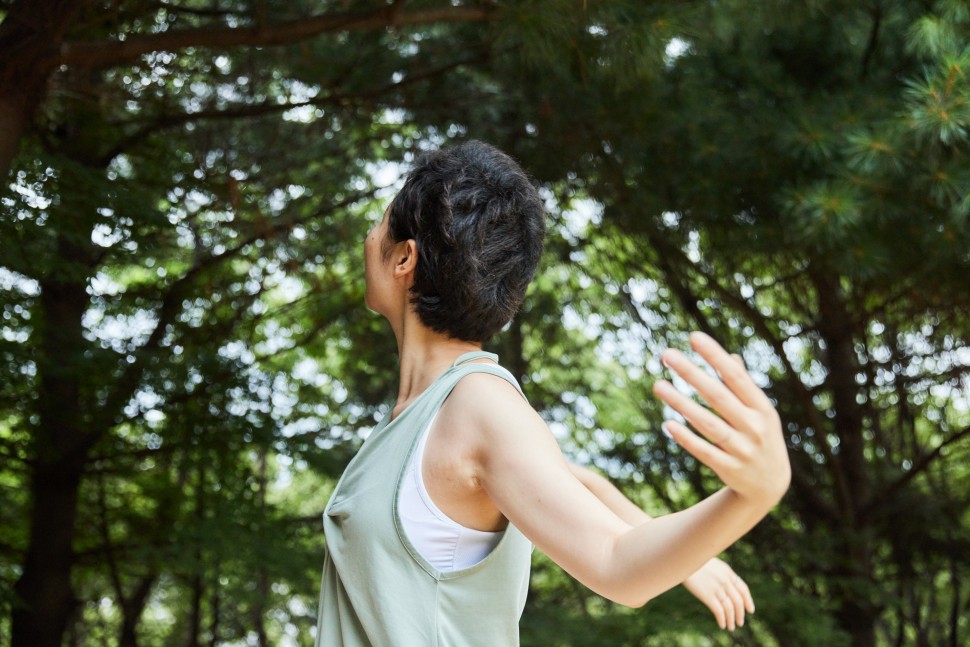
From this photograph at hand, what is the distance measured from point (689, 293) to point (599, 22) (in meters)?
2.48

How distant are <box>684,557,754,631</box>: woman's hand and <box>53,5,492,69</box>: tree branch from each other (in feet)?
6.51

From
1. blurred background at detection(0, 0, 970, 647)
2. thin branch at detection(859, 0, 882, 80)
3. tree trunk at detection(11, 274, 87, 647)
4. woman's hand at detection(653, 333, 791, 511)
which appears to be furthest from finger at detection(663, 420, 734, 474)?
thin branch at detection(859, 0, 882, 80)

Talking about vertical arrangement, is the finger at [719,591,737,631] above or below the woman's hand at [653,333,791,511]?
below

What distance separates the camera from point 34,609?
4.25m

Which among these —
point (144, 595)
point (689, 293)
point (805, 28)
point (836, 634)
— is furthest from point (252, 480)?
point (805, 28)

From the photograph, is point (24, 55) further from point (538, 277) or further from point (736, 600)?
point (538, 277)

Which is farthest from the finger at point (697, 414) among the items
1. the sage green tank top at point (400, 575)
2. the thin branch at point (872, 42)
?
the thin branch at point (872, 42)

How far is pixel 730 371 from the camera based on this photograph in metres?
0.69

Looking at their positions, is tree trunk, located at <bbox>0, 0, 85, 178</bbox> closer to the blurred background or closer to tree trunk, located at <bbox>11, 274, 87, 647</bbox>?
the blurred background

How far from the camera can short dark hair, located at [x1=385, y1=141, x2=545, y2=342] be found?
4.25 ft

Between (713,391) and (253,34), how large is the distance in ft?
7.95

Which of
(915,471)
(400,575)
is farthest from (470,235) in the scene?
(915,471)

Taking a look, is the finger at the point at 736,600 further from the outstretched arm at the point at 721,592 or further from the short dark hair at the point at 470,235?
the short dark hair at the point at 470,235

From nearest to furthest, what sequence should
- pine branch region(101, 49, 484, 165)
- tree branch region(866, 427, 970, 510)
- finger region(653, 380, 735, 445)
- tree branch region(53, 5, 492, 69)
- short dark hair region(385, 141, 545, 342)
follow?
finger region(653, 380, 735, 445) → short dark hair region(385, 141, 545, 342) → tree branch region(53, 5, 492, 69) → pine branch region(101, 49, 484, 165) → tree branch region(866, 427, 970, 510)
